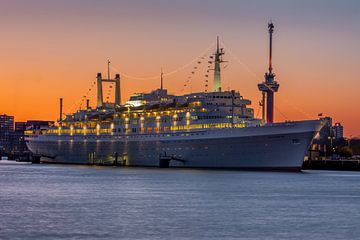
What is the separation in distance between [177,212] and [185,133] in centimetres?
6531

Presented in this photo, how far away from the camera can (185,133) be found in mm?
111625

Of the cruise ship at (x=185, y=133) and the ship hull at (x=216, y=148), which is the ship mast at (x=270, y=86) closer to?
the cruise ship at (x=185, y=133)

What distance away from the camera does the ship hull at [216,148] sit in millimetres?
98125

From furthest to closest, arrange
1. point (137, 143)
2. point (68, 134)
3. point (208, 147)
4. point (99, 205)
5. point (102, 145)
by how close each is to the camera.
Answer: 1. point (68, 134)
2. point (102, 145)
3. point (137, 143)
4. point (208, 147)
5. point (99, 205)

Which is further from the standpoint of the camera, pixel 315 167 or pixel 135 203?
pixel 315 167

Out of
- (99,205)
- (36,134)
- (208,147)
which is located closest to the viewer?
(99,205)

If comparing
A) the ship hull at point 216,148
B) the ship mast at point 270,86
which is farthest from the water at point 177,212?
the ship mast at point 270,86

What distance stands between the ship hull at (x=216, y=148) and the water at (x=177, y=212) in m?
27.2

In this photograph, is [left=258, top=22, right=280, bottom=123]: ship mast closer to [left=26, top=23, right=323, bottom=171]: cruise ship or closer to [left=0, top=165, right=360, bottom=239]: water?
[left=26, top=23, right=323, bottom=171]: cruise ship

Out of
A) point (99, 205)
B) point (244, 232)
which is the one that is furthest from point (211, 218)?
point (99, 205)

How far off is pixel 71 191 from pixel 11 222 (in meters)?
23.5

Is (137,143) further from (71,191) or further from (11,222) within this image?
(11,222)

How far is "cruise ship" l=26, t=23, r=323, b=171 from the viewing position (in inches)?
3912

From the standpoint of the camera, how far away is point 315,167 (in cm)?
14812
